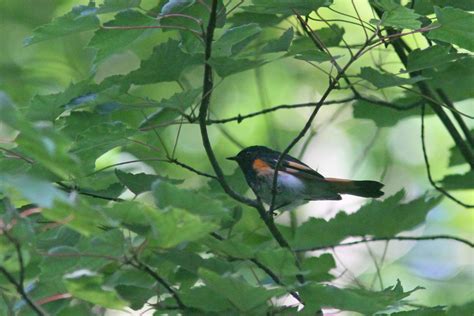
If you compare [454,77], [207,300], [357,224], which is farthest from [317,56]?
[454,77]

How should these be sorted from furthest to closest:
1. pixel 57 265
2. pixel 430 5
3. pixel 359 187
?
1. pixel 359 187
2. pixel 430 5
3. pixel 57 265

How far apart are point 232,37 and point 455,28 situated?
67 centimetres

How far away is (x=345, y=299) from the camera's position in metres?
2.18

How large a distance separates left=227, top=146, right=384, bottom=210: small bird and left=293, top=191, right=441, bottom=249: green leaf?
62cm

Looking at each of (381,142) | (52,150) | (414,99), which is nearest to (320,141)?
(381,142)

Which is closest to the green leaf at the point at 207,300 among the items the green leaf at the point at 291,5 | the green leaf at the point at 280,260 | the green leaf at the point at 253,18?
the green leaf at the point at 280,260

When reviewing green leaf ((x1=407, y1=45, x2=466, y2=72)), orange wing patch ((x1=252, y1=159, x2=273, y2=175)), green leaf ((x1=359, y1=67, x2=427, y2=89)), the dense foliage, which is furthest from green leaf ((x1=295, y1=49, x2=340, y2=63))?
orange wing patch ((x1=252, y1=159, x2=273, y2=175))

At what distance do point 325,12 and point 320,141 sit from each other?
1.62m

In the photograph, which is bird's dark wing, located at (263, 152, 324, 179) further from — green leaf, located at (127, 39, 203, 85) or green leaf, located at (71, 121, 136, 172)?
green leaf, located at (71, 121, 136, 172)

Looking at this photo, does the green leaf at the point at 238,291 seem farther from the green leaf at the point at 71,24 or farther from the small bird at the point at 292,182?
the small bird at the point at 292,182

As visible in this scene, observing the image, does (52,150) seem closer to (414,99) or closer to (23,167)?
(23,167)

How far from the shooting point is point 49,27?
255 centimetres

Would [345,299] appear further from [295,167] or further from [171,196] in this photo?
[295,167]

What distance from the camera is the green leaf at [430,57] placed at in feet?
9.26
